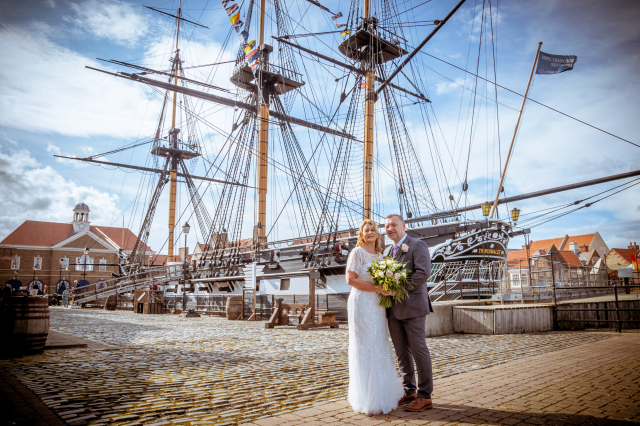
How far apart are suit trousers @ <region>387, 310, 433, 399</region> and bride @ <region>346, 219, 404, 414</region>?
0.14 metres

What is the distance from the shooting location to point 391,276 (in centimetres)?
401

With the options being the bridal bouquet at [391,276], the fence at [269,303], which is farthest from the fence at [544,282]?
the bridal bouquet at [391,276]

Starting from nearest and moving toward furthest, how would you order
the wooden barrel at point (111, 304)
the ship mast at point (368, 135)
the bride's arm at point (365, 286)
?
the bride's arm at point (365, 286) < the ship mast at point (368, 135) < the wooden barrel at point (111, 304)

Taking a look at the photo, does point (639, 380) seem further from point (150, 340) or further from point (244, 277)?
point (244, 277)

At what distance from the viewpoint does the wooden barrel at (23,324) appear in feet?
22.0

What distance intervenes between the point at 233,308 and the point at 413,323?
14.7 meters

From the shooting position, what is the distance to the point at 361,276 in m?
4.22

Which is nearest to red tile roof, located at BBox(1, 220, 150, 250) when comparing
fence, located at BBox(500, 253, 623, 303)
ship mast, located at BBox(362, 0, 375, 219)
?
ship mast, located at BBox(362, 0, 375, 219)

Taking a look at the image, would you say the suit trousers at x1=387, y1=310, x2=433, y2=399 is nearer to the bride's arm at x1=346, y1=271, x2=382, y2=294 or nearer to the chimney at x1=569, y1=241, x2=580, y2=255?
the bride's arm at x1=346, y1=271, x2=382, y2=294

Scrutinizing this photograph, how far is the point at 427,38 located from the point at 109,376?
40.1ft

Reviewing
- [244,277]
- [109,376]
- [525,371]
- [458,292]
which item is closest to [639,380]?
[525,371]

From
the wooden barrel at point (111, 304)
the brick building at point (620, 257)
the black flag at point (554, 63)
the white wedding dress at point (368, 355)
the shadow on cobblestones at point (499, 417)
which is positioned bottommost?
the wooden barrel at point (111, 304)

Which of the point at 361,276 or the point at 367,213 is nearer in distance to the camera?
the point at 361,276

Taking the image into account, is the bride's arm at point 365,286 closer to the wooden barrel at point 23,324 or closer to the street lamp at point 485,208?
the wooden barrel at point 23,324
